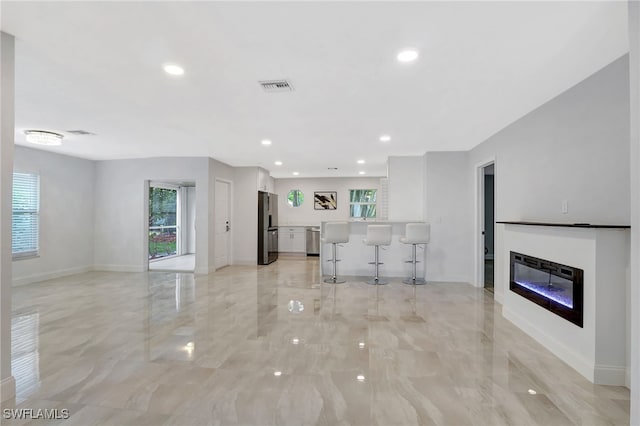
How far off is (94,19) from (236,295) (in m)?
3.84

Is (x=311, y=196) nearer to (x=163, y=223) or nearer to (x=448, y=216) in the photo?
(x=163, y=223)

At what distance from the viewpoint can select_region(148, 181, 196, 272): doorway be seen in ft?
28.1

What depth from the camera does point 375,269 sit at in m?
5.88

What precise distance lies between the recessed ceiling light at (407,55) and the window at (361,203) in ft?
25.3

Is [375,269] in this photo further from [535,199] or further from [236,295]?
[535,199]

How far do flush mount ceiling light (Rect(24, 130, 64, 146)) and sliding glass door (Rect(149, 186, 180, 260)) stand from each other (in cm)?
395

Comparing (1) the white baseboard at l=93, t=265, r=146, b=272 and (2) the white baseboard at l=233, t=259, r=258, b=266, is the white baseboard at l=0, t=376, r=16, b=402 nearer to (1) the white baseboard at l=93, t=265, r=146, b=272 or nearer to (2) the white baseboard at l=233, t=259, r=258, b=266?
(1) the white baseboard at l=93, t=265, r=146, b=272

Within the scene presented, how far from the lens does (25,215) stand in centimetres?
552

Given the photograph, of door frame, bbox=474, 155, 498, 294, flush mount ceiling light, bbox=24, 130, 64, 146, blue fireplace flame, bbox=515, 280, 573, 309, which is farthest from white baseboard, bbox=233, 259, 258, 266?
blue fireplace flame, bbox=515, 280, 573, 309

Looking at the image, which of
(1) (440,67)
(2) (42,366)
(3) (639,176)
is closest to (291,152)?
(1) (440,67)

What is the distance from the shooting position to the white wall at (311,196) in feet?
32.7

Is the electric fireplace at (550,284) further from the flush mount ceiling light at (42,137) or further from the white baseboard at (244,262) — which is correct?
the flush mount ceiling light at (42,137)

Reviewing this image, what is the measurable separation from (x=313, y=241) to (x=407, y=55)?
7.51m

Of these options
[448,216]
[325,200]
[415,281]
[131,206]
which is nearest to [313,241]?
[325,200]
